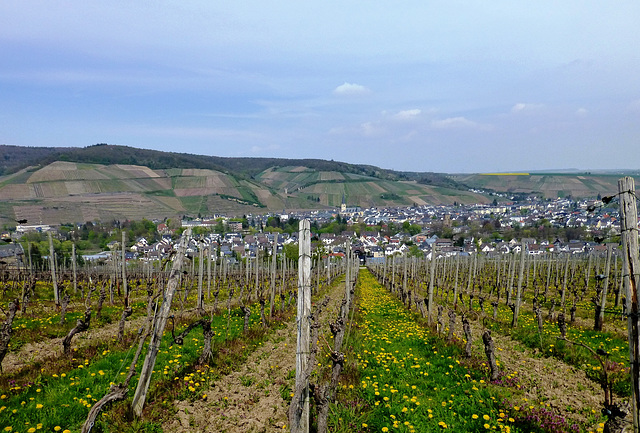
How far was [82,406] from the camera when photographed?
6555 mm

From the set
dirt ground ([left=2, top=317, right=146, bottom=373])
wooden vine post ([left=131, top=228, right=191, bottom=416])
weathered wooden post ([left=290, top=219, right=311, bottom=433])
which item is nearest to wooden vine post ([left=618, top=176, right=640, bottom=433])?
weathered wooden post ([left=290, top=219, right=311, bottom=433])

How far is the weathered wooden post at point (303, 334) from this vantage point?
5.22m

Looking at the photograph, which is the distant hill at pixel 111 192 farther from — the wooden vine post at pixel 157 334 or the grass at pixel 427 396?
the grass at pixel 427 396

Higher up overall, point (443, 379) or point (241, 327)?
point (443, 379)

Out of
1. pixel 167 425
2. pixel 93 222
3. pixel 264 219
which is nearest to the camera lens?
pixel 167 425

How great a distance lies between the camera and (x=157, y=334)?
6.81m

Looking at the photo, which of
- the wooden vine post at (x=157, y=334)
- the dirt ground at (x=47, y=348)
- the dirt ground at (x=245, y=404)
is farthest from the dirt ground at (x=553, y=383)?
the dirt ground at (x=47, y=348)

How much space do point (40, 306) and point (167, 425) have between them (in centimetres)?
1829

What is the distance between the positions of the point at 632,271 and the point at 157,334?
7762 millimetres

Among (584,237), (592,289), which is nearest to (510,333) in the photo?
(592,289)

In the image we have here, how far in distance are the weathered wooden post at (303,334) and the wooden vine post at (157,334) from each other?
2637mm

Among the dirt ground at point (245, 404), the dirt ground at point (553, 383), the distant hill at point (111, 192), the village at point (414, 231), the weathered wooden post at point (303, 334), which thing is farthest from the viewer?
the distant hill at point (111, 192)

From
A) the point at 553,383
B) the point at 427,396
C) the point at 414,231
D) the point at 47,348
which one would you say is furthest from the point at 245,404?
the point at 414,231

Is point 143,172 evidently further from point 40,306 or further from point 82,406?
point 82,406
